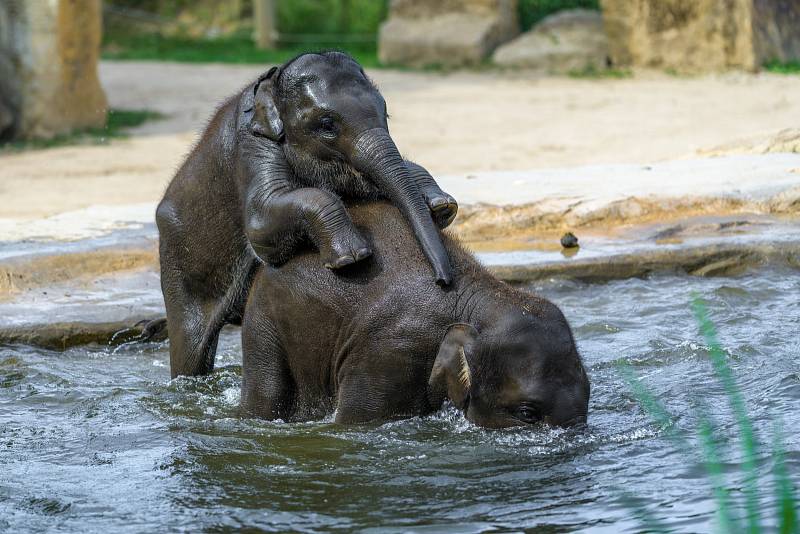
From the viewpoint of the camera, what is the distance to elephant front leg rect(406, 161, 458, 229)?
5307 mm

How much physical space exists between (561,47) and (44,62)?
8.81 meters

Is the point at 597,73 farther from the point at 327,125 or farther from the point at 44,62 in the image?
the point at 327,125

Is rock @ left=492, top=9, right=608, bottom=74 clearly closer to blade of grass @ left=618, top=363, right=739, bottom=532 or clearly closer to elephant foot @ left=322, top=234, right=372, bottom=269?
elephant foot @ left=322, top=234, right=372, bottom=269

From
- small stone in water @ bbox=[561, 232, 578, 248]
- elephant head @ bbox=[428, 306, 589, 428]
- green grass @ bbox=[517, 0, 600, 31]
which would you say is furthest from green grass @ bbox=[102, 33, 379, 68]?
elephant head @ bbox=[428, 306, 589, 428]

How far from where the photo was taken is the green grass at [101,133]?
48.4ft

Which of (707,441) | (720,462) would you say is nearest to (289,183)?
(720,462)

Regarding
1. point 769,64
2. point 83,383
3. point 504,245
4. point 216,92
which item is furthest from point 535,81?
point 83,383

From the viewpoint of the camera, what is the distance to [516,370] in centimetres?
486

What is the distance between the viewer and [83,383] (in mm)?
6531

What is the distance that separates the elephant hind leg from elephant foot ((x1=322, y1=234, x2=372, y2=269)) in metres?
0.49

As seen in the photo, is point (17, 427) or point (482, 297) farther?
point (17, 427)

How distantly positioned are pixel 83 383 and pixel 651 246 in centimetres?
365

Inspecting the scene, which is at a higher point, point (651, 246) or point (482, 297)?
point (482, 297)

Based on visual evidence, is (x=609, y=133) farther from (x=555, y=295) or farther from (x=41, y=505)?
(x=41, y=505)
